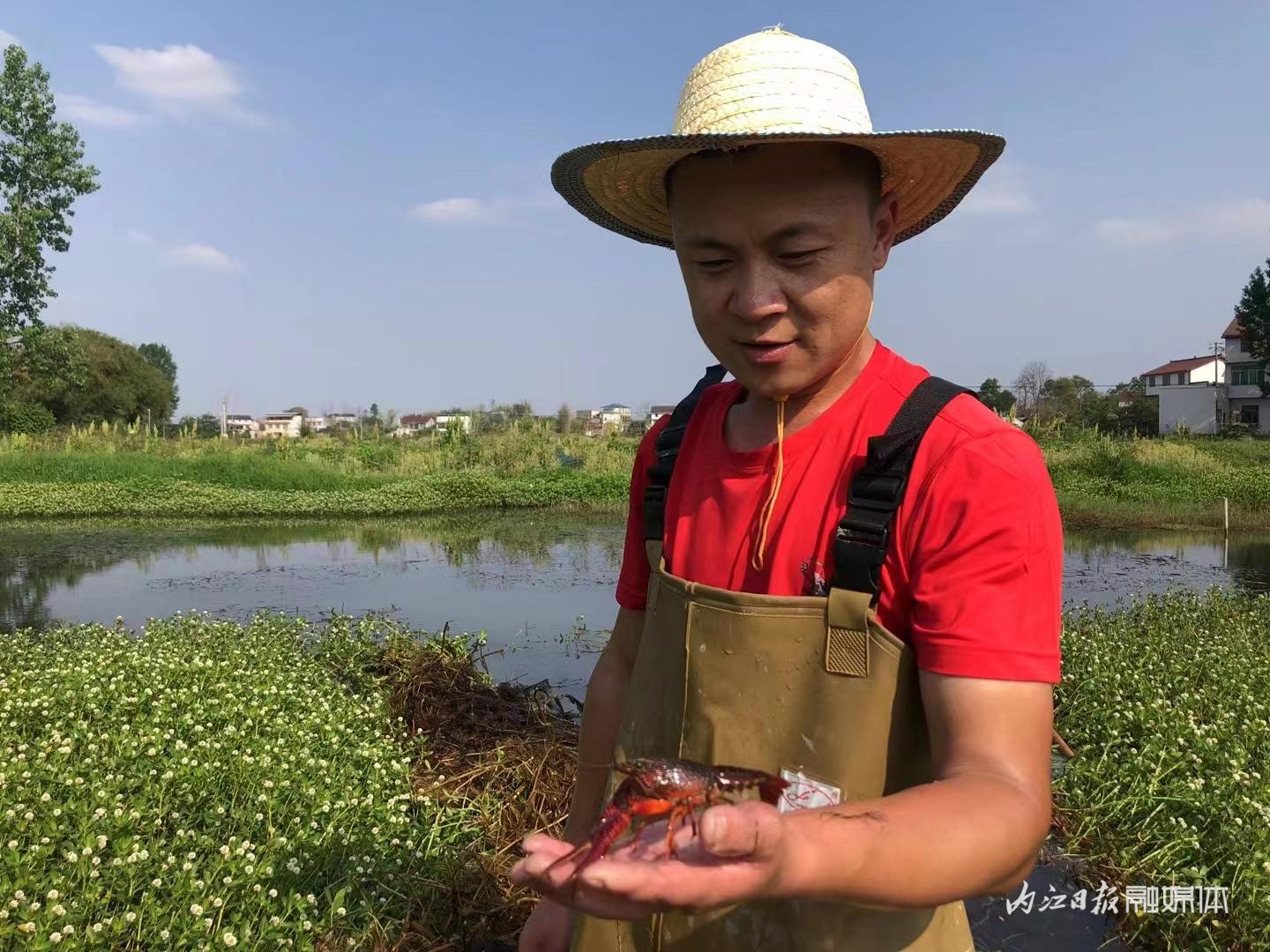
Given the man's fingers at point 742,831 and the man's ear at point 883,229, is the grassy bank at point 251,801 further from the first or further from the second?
the man's ear at point 883,229

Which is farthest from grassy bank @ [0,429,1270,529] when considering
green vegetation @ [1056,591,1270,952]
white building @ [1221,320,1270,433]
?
white building @ [1221,320,1270,433]

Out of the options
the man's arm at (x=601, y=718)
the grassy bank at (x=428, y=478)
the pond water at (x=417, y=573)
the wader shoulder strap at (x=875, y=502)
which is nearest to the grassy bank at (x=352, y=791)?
the pond water at (x=417, y=573)

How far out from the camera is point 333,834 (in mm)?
3537

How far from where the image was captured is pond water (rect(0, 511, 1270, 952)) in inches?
363

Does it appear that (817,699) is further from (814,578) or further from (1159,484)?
(1159,484)

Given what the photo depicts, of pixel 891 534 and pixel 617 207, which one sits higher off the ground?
Result: pixel 617 207

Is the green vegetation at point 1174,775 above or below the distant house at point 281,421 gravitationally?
below

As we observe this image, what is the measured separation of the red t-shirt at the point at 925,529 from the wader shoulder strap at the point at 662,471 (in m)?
0.05

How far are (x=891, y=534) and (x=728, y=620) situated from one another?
12.1 inches

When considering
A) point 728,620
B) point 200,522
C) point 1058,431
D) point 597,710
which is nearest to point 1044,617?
point 728,620

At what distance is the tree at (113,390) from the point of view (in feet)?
139

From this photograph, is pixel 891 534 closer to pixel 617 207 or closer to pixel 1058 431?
pixel 617 207

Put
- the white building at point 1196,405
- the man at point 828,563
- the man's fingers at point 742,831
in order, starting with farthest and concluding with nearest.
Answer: the white building at point 1196,405, the man at point 828,563, the man's fingers at point 742,831

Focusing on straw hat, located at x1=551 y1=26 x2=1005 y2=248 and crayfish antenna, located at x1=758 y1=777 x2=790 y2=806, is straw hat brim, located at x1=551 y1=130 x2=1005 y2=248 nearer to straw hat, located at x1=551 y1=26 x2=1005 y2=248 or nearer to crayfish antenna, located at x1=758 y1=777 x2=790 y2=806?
straw hat, located at x1=551 y1=26 x2=1005 y2=248
